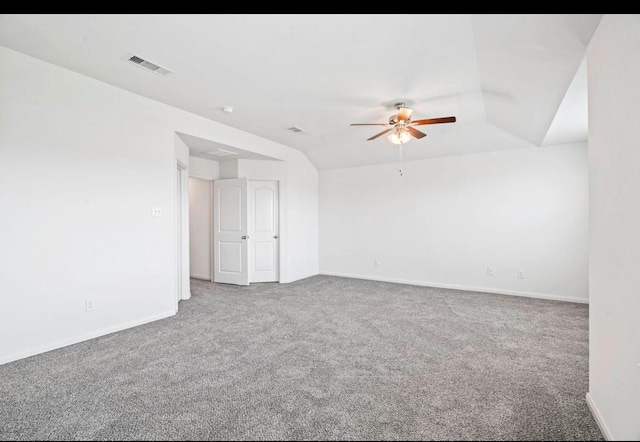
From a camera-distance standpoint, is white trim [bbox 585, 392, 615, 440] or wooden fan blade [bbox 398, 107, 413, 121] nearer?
white trim [bbox 585, 392, 615, 440]

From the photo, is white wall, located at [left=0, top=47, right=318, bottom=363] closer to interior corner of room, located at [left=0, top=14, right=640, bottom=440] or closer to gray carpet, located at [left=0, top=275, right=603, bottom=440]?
interior corner of room, located at [left=0, top=14, right=640, bottom=440]

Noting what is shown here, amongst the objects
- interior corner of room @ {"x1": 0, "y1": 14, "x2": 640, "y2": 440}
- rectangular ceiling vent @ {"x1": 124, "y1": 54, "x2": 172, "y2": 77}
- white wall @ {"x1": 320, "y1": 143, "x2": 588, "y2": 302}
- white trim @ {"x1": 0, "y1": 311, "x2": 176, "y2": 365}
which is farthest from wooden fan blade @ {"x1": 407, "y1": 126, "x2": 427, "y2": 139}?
white trim @ {"x1": 0, "y1": 311, "x2": 176, "y2": 365}

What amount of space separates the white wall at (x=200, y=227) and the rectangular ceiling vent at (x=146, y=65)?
10.6 feet

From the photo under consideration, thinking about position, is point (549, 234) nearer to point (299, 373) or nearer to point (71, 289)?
point (299, 373)

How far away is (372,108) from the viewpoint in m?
3.93

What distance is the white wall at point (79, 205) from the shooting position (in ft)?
8.90

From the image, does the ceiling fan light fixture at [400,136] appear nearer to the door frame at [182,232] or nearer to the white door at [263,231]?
the white door at [263,231]

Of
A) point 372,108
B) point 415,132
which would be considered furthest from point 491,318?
point 372,108

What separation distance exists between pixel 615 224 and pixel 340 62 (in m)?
2.30

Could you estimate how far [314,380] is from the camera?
236 cm

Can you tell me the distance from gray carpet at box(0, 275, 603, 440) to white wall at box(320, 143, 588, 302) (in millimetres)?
1082

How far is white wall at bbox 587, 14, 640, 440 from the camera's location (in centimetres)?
146

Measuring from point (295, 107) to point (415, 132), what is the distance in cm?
153

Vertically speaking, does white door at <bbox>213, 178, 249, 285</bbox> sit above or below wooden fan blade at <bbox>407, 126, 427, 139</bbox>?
below
